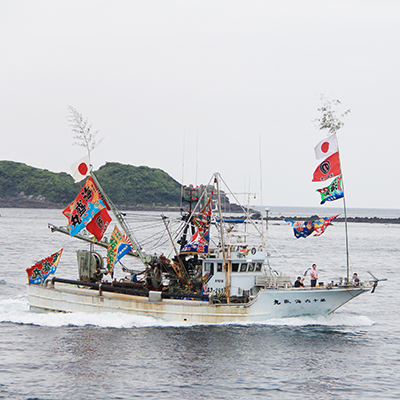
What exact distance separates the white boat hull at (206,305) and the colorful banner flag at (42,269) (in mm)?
1300

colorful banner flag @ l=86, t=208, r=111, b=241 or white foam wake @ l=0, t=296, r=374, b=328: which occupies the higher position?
colorful banner flag @ l=86, t=208, r=111, b=241

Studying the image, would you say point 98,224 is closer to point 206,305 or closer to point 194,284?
point 194,284

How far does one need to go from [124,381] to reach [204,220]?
41.8 ft

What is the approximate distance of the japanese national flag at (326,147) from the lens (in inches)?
1388

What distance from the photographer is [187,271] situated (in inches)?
1484

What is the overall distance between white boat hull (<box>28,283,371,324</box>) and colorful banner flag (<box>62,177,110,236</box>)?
14.4 ft

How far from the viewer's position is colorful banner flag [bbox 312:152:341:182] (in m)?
34.8

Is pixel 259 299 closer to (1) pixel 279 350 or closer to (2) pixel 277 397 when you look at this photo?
(1) pixel 279 350

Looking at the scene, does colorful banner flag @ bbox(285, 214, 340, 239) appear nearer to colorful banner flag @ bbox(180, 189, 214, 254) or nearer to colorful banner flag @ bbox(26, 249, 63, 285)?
colorful banner flag @ bbox(180, 189, 214, 254)

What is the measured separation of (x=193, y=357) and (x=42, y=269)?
14357mm

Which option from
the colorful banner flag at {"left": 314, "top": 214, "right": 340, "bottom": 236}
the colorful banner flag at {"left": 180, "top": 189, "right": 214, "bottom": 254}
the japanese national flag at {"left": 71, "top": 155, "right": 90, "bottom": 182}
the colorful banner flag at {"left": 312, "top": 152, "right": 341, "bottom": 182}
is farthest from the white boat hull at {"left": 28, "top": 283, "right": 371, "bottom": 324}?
the japanese national flag at {"left": 71, "top": 155, "right": 90, "bottom": 182}

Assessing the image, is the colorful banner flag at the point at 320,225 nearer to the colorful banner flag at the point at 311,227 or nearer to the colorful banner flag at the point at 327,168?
the colorful banner flag at the point at 311,227

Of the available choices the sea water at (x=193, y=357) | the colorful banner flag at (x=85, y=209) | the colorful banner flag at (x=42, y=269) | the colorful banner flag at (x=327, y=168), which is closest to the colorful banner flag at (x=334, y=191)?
the colorful banner flag at (x=327, y=168)

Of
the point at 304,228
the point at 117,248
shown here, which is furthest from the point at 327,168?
the point at 117,248
